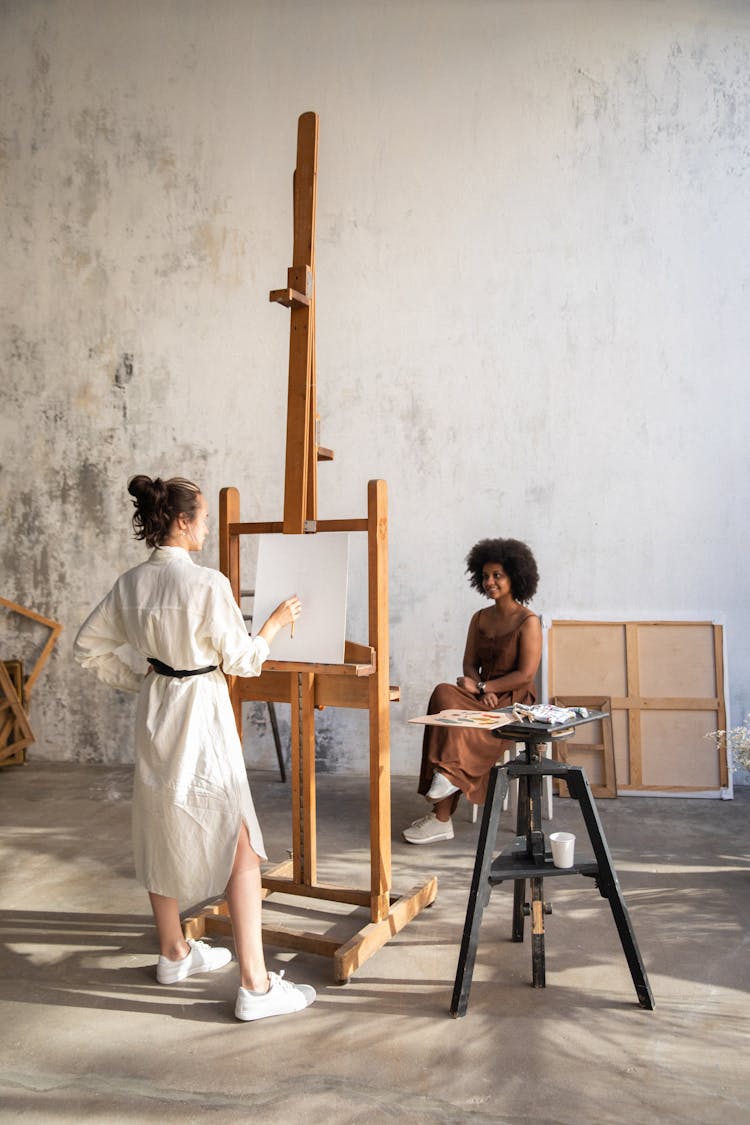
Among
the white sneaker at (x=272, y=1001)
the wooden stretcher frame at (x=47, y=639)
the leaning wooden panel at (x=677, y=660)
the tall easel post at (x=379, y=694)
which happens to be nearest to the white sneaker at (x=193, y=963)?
the white sneaker at (x=272, y=1001)

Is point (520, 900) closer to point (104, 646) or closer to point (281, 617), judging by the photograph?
point (281, 617)

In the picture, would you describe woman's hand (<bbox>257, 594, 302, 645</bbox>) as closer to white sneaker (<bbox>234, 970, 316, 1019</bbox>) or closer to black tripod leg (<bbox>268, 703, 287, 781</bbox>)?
white sneaker (<bbox>234, 970, 316, 1019</bbox>)

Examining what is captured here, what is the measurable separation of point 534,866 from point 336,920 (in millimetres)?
955

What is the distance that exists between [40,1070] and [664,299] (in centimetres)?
468

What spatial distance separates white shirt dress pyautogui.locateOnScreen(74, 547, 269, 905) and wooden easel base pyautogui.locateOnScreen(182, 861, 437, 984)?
48cm

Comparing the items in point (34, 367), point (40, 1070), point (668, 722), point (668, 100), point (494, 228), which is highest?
point (668, 100)

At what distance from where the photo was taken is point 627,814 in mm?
4406

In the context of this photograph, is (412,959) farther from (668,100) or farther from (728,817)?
(668,100)

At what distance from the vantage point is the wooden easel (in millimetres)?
2818

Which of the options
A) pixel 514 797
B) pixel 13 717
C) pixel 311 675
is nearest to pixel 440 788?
pixel 514 797

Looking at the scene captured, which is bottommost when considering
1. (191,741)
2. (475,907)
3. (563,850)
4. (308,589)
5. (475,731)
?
(475,907)

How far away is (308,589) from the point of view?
283cm

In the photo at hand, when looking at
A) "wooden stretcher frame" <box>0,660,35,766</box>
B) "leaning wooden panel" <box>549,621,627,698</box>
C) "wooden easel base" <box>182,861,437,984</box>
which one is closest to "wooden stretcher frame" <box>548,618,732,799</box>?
"leaning wooden panel" <box>549,621,627,698</box>

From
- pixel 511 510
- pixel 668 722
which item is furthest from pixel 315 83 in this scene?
pixel 668 722
